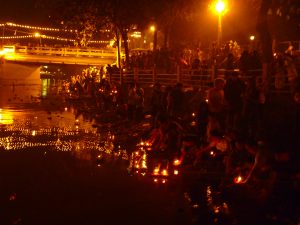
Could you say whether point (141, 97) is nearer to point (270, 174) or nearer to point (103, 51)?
point (270, 174)

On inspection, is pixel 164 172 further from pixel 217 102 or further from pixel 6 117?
pixel 6 117

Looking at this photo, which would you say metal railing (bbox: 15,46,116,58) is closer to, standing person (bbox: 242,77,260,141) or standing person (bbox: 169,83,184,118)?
standing person (bbox: 169,83,184,118)

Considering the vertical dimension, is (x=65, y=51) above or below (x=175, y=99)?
above

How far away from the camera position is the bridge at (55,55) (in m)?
68.4

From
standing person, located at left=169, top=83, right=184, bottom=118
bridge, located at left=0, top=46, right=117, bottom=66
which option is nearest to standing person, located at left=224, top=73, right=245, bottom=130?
standing person, located at left=169, top=83, right=184, bottom=118

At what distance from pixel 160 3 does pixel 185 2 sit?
1641mm

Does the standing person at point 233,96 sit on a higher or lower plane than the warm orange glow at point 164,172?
higher

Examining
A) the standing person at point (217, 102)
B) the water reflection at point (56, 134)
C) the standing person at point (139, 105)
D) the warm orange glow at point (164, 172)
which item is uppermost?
the standing person at point (217, 102)

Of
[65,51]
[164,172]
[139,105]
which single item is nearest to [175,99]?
[164,172]

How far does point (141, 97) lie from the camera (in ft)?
80.4

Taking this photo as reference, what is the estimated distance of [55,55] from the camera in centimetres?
6912

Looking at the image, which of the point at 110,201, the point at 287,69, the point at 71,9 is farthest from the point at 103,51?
the point at 110,201

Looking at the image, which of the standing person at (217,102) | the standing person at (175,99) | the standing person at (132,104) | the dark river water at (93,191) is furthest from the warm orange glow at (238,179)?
the standing person at (132,104)

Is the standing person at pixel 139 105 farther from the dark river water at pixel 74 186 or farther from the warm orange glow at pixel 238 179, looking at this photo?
the warm orange glow at pixel 238 179
